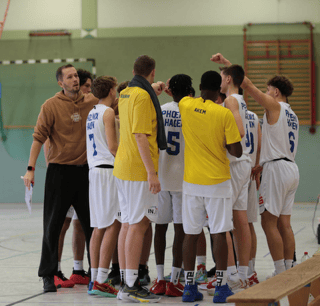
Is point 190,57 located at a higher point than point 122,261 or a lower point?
higher

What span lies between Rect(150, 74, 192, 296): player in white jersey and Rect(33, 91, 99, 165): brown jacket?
2.53 feet

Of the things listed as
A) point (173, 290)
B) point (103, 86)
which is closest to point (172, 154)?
point (103, 86)

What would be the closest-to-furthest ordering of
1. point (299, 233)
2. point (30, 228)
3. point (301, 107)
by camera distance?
point (299, 233) < point (30, 228) < point (301, 107)

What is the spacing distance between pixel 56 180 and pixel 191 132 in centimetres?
128

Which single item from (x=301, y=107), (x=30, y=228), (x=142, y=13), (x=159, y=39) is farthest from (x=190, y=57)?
(x=30, y=228)

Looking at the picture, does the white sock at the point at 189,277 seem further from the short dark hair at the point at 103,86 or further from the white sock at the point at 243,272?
the short dark hair at the point at 103,86

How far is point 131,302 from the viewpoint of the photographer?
3.56 meters

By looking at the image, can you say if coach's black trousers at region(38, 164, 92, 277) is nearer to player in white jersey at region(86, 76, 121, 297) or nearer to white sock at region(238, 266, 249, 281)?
player in white jersey at region(86, 76, 121, 297)

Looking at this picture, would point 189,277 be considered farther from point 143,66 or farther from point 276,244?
point 143,66

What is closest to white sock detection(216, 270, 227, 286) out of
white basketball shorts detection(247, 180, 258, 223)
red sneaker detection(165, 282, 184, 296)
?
red sneaker detection(165, 282, 184, 296)

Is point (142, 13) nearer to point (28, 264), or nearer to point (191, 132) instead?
point (28, 264)

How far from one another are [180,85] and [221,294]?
1.63 meters

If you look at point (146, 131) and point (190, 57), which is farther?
point (190, 57)

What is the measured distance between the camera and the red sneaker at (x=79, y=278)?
434cm
